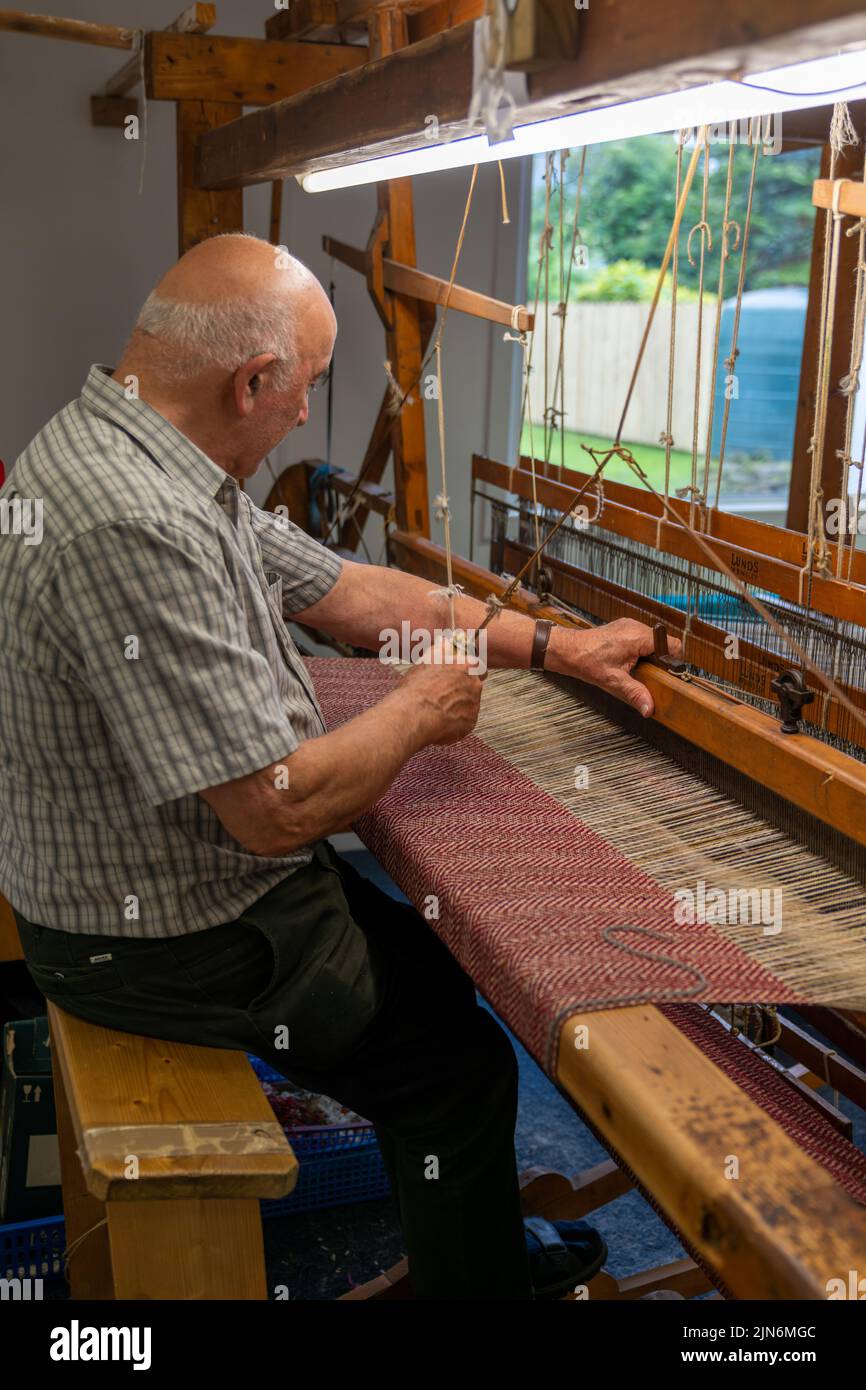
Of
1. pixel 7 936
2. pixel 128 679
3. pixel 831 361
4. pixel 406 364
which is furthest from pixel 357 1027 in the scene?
pixel 831 361

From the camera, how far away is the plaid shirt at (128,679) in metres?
1.60

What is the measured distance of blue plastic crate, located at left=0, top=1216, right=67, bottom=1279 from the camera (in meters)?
2.49

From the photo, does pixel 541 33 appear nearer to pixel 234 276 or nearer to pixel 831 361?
pixel 234 276

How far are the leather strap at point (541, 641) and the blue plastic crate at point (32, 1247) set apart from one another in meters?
1.37

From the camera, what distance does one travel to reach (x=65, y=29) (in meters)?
3.21

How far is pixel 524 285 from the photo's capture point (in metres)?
4.79

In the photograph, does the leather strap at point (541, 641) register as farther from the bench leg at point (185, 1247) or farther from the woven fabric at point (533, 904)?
the bench leg at point (185, 1247)

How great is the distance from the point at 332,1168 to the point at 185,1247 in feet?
3.98

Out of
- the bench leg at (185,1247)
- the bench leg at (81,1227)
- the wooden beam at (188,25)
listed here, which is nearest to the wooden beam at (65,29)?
the wooden beam at (188,25)

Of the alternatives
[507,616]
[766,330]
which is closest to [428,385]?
[507,616]

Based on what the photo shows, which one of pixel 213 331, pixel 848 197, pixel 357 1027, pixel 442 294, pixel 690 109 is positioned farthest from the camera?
pixel 442 294

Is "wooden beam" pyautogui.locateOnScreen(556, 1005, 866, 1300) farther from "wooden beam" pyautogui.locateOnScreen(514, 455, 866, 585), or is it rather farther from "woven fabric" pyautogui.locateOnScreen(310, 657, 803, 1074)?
"wooden beam" pyautogui.locateOnScreen(514, 455, 866, 585)

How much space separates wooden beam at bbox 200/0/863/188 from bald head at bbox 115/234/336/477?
27cm

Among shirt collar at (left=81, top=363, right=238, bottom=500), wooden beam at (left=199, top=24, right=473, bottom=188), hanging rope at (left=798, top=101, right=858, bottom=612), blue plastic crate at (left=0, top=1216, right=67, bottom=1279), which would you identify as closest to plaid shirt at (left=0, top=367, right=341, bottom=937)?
shirt collar at (left=81, top=363, right=238, bottom=500)
